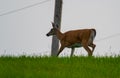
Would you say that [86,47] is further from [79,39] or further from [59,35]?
[59,35]

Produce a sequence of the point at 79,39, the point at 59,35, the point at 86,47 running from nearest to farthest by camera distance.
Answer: the point at 86,47 → the point at 79,39 → the point at 59,35

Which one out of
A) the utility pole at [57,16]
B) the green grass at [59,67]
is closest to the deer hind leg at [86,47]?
the utility pole at [57,16]

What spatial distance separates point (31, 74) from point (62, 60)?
2705mm

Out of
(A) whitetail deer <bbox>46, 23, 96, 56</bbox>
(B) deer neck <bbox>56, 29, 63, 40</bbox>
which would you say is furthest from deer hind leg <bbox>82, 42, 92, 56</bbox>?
(B) deer neck <bbox>56, 29, 63, 40</bbox>

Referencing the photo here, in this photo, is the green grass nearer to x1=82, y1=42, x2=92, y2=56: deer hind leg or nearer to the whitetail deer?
x1=82, y1=42, x2=92, y2=56: deer hind leg

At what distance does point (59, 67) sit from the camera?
1281 centimetres

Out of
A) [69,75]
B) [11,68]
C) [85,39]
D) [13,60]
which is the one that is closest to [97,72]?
[69,75]

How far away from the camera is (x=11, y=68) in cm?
1237

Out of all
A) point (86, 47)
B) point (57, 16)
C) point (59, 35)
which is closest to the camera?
point (86, 47)

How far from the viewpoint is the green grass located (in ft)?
37.5

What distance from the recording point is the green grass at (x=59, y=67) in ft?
37.5

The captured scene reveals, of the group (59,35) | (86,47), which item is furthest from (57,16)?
(59,35)

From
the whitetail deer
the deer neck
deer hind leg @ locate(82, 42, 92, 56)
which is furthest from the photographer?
the deer neck

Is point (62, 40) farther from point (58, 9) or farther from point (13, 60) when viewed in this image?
point (13, 60)
